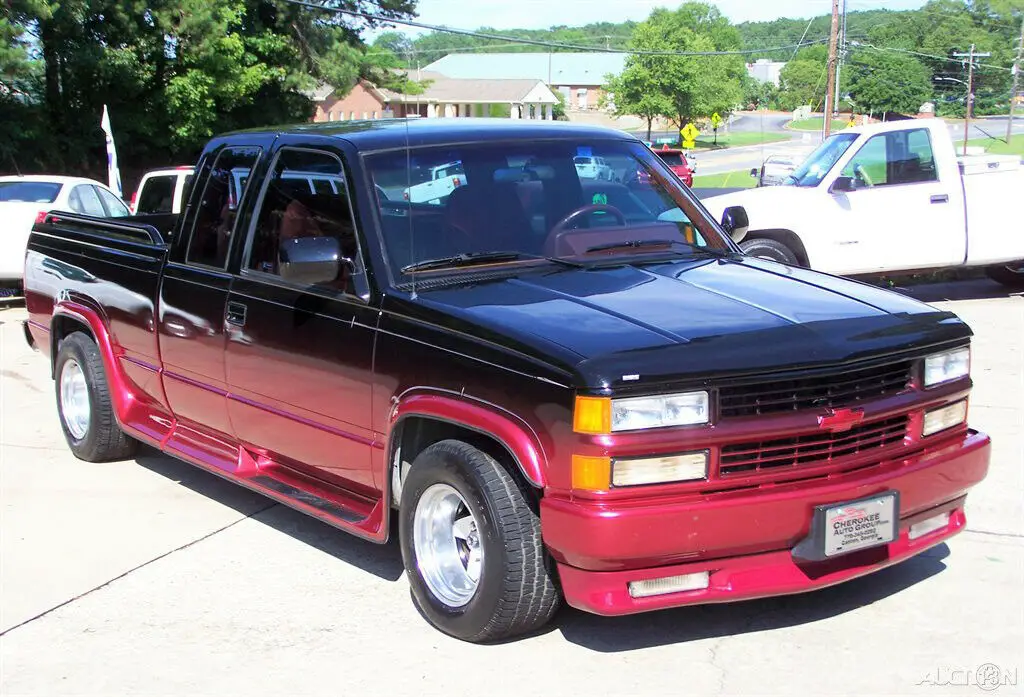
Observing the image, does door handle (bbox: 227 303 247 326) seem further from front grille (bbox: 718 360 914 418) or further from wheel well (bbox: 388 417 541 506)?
front grille (bbox: 718 360 914 418)

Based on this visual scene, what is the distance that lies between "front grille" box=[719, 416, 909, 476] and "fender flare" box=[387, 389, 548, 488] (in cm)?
62

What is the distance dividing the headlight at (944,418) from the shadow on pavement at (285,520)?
2.31 meters

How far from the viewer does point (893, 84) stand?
61.7 m

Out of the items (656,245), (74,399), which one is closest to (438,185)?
(656,245)

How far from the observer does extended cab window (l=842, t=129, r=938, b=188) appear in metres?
11.9

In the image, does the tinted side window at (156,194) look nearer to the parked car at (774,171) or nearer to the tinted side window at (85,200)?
the tinted side window at (85,200)

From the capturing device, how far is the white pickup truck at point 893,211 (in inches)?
465

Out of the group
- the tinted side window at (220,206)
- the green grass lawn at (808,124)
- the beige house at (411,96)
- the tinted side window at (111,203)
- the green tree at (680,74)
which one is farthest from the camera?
the green tree at (680,74)

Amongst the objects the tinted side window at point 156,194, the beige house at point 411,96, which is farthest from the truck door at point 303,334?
the beige house at point 411,96

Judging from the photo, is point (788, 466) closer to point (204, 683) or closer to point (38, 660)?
point (204, 683)

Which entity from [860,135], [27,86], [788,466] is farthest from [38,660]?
[27,86]

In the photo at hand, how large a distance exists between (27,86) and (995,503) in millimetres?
26303

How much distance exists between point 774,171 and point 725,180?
16603mm

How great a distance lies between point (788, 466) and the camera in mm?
3924
